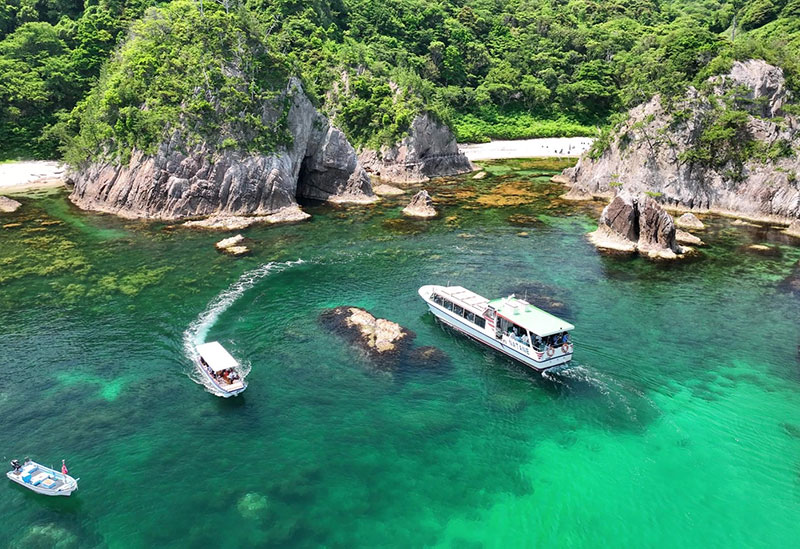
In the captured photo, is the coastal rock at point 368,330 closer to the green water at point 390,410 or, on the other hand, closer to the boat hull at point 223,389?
the green water at point 390,410

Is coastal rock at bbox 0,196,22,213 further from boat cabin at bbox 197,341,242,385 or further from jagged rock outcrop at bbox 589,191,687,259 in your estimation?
jagged rock outcrop at bbox 589,191,687,259

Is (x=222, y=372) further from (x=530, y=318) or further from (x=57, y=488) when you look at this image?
(x=530, y=318)

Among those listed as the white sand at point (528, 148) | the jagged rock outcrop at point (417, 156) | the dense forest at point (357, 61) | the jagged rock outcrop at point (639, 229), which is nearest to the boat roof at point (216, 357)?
the jagged rock outcrop at point (639, 229)

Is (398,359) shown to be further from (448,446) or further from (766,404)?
(766,404)

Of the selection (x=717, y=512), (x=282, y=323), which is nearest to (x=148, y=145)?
(x=282, y=323)

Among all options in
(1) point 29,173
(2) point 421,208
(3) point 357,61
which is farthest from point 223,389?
(3) point 357,61

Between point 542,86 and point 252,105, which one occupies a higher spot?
point 542,86

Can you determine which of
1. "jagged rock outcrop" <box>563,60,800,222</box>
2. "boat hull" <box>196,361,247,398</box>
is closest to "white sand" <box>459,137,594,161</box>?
"jagged rock outcrop" <box>563,60,800,222</box>
